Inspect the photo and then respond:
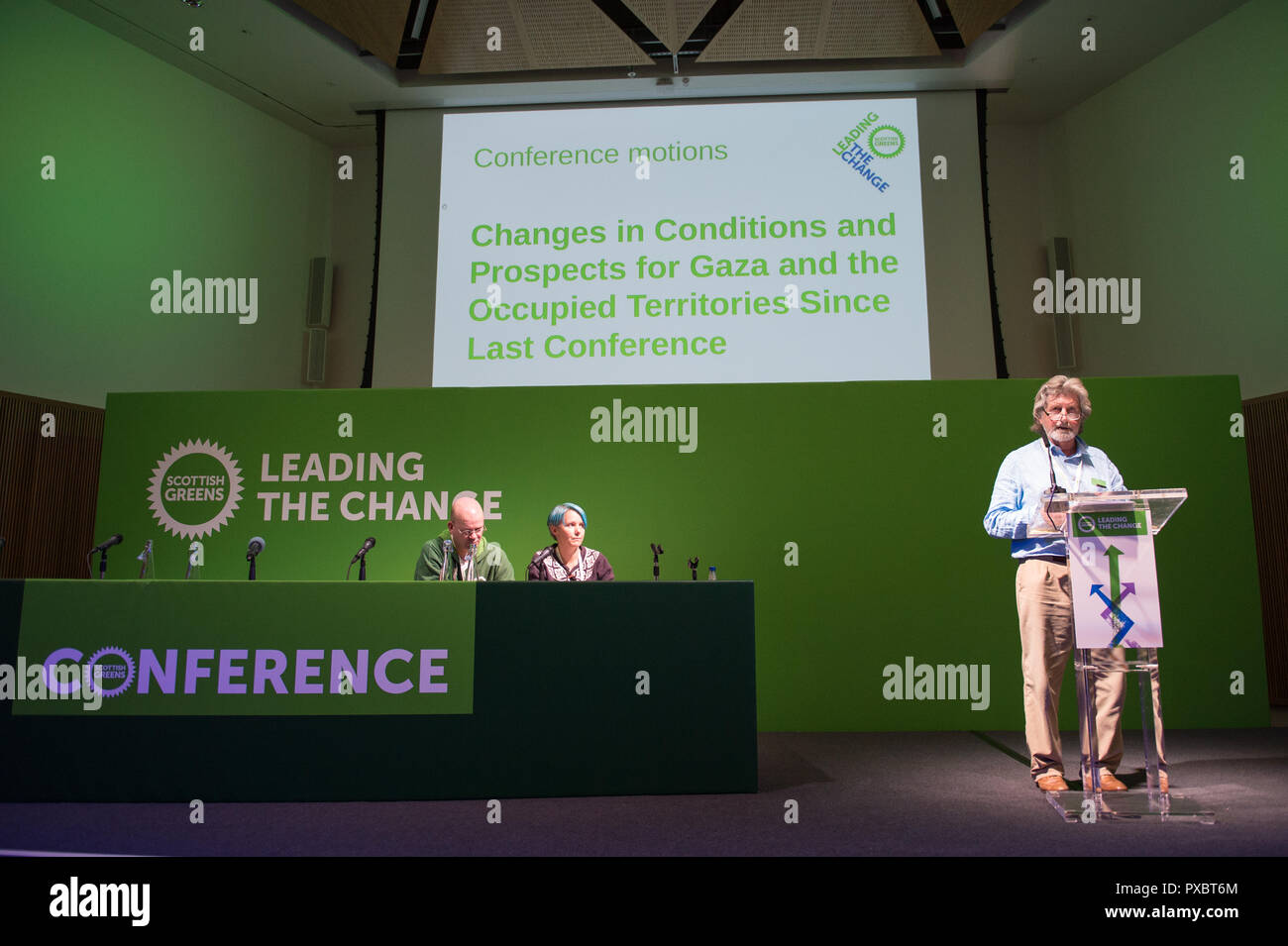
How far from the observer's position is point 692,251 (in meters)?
6.30

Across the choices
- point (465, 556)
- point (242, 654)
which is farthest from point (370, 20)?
point (242, 654)

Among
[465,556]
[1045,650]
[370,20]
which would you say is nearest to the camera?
[1045,650]

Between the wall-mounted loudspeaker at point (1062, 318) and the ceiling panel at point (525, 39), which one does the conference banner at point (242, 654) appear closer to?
the ceiling panel at point (525, 39)

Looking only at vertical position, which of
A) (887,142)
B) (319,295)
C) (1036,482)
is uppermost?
(887,142)

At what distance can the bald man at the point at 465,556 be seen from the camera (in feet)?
13.6

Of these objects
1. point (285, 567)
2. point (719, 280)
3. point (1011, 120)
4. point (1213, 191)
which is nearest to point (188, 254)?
point (285, 567)

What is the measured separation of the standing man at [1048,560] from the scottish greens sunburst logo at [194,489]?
4.29 metres

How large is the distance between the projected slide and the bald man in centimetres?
211

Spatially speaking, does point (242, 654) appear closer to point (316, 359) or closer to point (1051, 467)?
point (1051, 467)

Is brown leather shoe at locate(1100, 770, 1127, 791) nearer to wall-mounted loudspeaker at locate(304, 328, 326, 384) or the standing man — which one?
the standing man

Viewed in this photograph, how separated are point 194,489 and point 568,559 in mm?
2524

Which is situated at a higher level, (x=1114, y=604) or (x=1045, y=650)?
(x=1114, y=604)

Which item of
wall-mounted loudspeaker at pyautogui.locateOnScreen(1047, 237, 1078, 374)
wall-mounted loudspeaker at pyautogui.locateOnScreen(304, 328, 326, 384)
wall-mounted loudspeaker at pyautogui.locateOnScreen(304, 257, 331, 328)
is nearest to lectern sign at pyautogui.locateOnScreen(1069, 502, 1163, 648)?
wall-mounted loudspeaker at pyautogui.locateOnScreen(1047, 237, 1078, 374)
